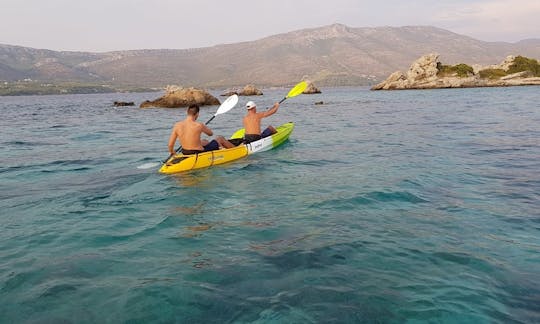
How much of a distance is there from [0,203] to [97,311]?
22.9 ft

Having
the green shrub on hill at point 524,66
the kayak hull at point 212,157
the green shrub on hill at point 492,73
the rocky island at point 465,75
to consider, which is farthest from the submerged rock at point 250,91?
the kayak hull at point 212,157

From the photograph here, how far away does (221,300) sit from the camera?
4.96m

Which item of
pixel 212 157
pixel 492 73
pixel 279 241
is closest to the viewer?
pixel 279 241

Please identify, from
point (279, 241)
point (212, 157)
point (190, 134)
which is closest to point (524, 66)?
point (212, 157)

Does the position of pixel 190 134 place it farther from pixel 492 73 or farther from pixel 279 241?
pixel 492 73

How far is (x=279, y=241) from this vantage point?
275 inches

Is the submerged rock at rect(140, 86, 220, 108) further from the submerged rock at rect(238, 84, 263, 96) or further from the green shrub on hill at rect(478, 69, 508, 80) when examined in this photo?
the green shrub on hill at rect(478, 69, 508, 80)

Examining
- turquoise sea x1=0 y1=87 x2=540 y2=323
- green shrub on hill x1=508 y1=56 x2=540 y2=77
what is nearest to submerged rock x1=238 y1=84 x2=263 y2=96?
green shrub on hill x1=508 y1=56 x2=540 y2=77

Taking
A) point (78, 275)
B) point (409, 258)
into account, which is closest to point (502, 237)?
point (409, 258)

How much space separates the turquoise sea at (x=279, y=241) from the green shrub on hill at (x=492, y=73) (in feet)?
275

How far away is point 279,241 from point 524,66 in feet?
323

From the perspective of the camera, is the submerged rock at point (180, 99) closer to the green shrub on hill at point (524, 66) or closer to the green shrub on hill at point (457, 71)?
the green shrub on hill at point (457, 71)

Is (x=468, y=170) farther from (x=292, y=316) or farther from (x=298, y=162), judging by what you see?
(x=292, y=316)

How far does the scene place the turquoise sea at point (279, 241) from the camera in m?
4.86
